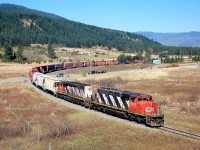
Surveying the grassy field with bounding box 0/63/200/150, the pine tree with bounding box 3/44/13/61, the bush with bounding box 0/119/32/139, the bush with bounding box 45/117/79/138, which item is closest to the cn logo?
the grassy field with bounding box 0/63/200/150

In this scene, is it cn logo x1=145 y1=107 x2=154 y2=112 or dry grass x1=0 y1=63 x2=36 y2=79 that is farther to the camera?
dry grass x1=0 y1=63 x2=36 y2=79

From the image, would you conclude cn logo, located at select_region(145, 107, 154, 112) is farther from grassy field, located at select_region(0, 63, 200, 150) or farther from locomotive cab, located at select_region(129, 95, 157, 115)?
grassy field, located at select_region(0, 63, 200, 150)

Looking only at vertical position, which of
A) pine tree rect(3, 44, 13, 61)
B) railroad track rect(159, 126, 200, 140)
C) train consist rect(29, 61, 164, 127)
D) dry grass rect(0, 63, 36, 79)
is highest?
pine tree rect(3, 44, 13, 61)

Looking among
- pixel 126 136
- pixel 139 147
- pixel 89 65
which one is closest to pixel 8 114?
pixel 126 136

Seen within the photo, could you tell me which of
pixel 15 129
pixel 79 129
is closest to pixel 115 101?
pixel 79 129

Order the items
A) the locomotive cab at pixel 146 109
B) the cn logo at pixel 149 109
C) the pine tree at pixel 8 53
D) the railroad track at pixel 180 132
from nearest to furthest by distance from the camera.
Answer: the railroad track at pixel 180 132 → the locomotive cab at pixel 146 109 → the cn logo at pixel 149 109 → the pine tree at pixel 8 53

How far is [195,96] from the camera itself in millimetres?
57781

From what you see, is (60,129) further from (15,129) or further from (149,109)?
(149,109)

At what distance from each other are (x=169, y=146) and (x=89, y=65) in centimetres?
13338

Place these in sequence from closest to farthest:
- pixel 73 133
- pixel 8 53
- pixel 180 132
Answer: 1. pixel 180 132
2. pixel 73 133
3. pixel 8 53

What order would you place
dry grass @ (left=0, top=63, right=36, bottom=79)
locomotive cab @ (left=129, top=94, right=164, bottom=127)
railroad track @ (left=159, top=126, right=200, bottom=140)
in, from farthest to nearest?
dry grass @ (left=0, top=63, right=36, bottom=79), locomotive cab @ (left=129, top=94, right=164, bottom=127), railroad track @ (left=159, top=126, right=200, bottom=140)

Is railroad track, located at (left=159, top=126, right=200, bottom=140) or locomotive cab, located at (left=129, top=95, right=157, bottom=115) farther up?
locomotive cab, located at (left=129, top=95, right=157, bottom=115)

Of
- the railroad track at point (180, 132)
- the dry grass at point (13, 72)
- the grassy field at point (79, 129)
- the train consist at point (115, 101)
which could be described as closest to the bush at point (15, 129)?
the grassy field at point (79, 129)

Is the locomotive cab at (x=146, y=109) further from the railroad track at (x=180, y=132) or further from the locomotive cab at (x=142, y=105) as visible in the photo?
the railroad track at (x=180, y=132)
